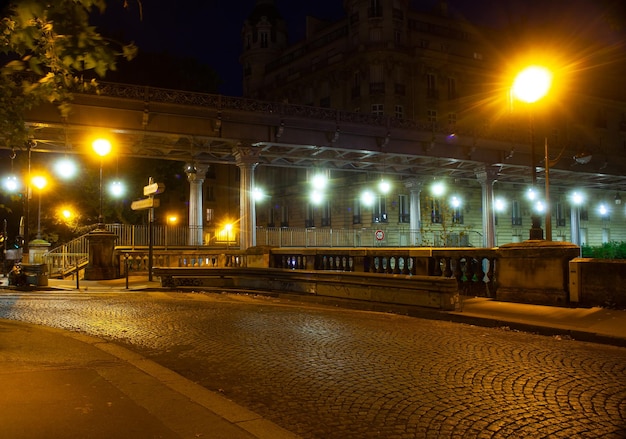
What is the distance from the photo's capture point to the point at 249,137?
95.7 feet

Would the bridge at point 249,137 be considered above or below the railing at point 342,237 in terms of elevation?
above

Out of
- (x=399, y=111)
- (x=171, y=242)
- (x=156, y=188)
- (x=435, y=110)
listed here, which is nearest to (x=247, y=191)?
(x=171, y=242)

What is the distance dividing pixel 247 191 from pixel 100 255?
28.8 ft

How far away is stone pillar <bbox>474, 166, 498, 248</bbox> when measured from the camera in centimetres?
3894

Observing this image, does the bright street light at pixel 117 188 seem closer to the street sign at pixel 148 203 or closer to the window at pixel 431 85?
the street sign at pixel 148 203

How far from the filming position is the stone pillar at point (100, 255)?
24.4m

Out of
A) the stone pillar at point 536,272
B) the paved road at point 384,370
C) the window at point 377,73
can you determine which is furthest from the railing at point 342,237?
the paved road at point 384,370

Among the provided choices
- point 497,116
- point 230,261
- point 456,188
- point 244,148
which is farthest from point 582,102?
point 230,261

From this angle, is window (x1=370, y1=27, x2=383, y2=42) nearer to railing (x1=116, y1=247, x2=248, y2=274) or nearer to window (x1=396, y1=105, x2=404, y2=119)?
window (x1=396, y1=105, x2=404, y2=119)

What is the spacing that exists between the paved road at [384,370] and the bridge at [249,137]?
50.3 feet

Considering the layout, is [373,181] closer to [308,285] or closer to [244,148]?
[244,148]

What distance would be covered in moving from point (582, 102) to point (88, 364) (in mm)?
67696

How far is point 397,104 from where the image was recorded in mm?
52281

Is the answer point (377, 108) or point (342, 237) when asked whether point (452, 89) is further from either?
point (342, 237)
